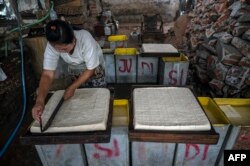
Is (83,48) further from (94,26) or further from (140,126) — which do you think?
(94,26)

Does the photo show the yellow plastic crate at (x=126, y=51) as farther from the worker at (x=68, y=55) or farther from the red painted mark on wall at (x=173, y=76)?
the worker at (x=68, y=55)

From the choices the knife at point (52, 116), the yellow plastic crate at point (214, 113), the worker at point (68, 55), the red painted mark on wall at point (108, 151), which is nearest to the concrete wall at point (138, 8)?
the worker at point (68, 55)

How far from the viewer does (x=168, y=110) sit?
1.37m

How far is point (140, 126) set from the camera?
48.7 inches

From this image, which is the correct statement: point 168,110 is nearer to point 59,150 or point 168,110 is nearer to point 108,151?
point 108,151

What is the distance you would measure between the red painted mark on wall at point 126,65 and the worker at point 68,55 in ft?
3.94

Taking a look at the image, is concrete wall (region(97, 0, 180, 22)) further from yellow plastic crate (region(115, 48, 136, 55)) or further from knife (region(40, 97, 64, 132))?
knife (region(40, 97, 64, 132))

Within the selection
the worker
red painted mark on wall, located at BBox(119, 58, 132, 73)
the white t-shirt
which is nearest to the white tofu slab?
red painted mark on wall, located at BBox(119, 58, 132, 73)

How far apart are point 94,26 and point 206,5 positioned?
15.9ft

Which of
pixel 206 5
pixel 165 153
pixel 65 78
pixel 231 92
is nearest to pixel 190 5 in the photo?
pixel 206 5

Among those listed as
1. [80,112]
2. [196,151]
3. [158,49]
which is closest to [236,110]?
[196,151]

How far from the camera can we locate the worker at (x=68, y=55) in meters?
1.63

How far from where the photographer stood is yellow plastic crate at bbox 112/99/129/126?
1545 millimetres

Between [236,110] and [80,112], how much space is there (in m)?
1.40
